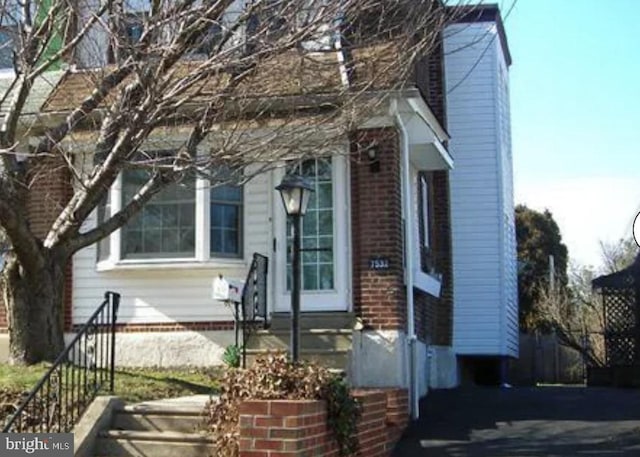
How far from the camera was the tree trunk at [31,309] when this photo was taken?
9.47 meters

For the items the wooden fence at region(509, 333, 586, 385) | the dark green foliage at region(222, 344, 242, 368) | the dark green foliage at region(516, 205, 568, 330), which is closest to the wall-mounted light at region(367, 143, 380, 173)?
the dark green foliage at region(222, 344, 242, 368)

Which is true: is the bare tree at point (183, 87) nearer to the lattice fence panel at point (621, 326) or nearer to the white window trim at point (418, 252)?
the white window trim at point (418, 252)

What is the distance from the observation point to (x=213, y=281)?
1126 centimetres

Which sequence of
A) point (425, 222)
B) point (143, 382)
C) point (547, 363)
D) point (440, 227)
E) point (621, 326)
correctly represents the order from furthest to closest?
point (547, 363) → point (621, 326) → point (440, 227) → point (425, 222) → point (143, 382)

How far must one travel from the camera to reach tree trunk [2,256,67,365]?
9.47 meters

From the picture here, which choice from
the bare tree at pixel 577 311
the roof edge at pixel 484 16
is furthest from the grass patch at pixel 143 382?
the bare tree at pixel 577 311

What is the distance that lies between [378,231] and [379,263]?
0.39 metres

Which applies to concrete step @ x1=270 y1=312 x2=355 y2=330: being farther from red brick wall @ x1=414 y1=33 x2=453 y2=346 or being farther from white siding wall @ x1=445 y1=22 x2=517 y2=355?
white siding wall @ x1=445 y1=22 x2=517 y2=355

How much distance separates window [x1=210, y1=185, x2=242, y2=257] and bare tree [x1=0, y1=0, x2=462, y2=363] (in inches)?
57.5

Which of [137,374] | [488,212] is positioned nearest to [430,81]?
[488,212]

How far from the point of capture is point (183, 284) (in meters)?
11.4

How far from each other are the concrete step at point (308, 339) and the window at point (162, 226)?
1.49 m

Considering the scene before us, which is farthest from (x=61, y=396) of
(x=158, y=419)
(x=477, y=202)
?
(x=477, y=202)

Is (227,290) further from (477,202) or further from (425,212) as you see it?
(477,202)
